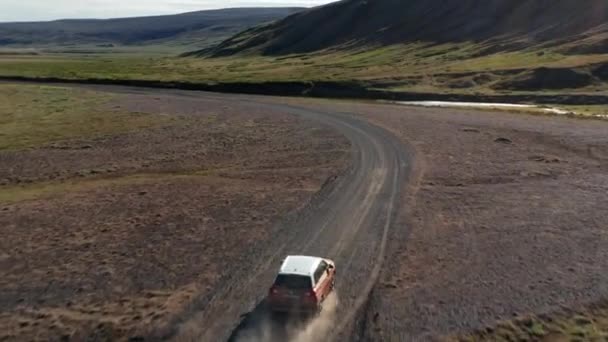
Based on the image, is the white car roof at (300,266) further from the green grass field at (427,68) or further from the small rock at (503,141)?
the green grass field at (427,68)

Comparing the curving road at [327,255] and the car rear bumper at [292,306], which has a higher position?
the car rear bumper at [292,306]

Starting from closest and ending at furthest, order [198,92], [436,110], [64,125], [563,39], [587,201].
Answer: [587,201]
[64,125]
[436,110]
[198,92]
[563,39]

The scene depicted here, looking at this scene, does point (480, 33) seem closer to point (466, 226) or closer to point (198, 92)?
point (198, 92)

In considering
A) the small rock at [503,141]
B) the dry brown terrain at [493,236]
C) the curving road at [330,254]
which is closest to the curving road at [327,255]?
the curving road at [330,254]

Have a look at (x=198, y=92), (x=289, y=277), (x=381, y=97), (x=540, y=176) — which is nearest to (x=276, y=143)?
(x=540, y=176)

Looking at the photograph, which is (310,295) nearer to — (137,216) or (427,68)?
(137,216)
